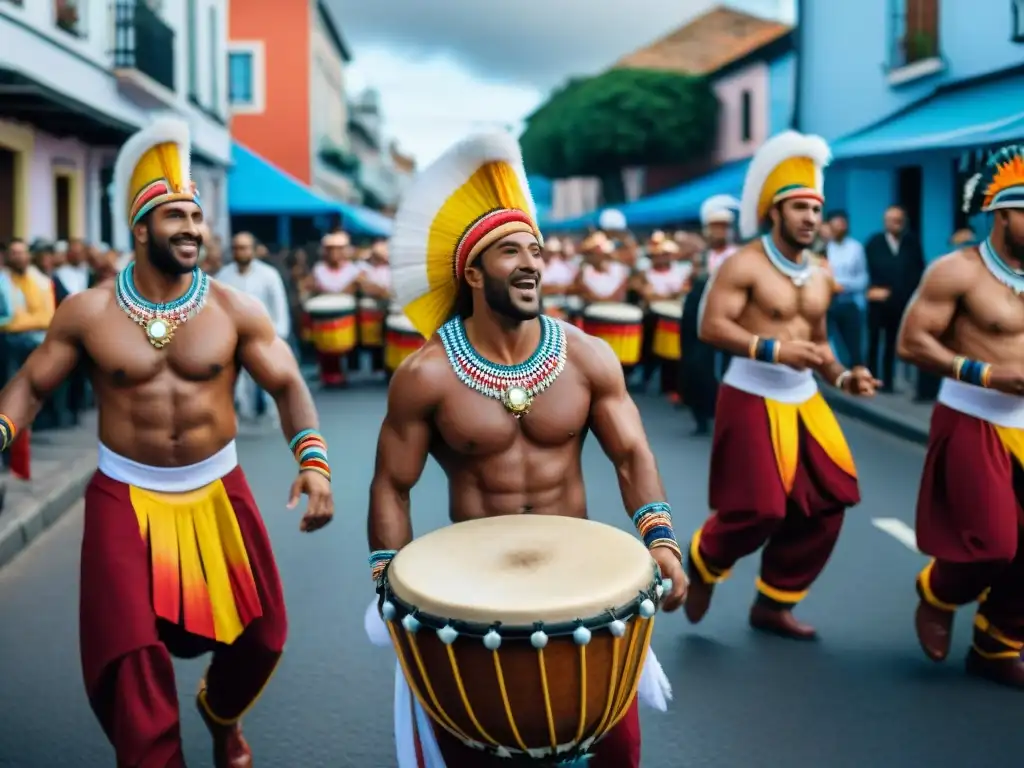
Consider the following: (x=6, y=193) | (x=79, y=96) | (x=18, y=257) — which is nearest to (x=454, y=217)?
(x=18, y=257)

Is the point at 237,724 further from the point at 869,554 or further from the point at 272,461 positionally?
the point at 272,461

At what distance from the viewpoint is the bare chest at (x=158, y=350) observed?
4.48 metres

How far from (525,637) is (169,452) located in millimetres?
1767

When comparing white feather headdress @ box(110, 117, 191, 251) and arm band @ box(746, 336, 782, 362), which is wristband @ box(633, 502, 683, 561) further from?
arm band @ box(746, 336, 782, 362)

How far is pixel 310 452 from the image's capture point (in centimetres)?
450

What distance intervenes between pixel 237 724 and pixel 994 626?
9.75ft

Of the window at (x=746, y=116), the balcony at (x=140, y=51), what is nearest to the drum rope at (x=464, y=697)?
the balcony at (x=140, y=51)

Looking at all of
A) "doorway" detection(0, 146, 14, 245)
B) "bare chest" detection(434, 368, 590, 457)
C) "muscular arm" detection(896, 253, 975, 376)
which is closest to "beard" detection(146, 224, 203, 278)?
"bare chest" detection(434, 368, 590, 457)

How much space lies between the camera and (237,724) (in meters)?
4.84

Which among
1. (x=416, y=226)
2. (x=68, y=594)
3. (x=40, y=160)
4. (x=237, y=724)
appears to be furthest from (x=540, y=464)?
(x=40, y=160)

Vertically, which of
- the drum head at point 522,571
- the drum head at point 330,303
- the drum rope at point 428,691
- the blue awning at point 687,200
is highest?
the blue awning at point 687,200

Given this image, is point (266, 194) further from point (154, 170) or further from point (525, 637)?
point (525, 637)

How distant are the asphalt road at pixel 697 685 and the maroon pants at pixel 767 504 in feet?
1.04

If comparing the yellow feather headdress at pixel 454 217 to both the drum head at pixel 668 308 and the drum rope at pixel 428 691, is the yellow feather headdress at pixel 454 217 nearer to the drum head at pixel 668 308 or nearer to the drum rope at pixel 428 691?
the drum rope at pixel 428 691
